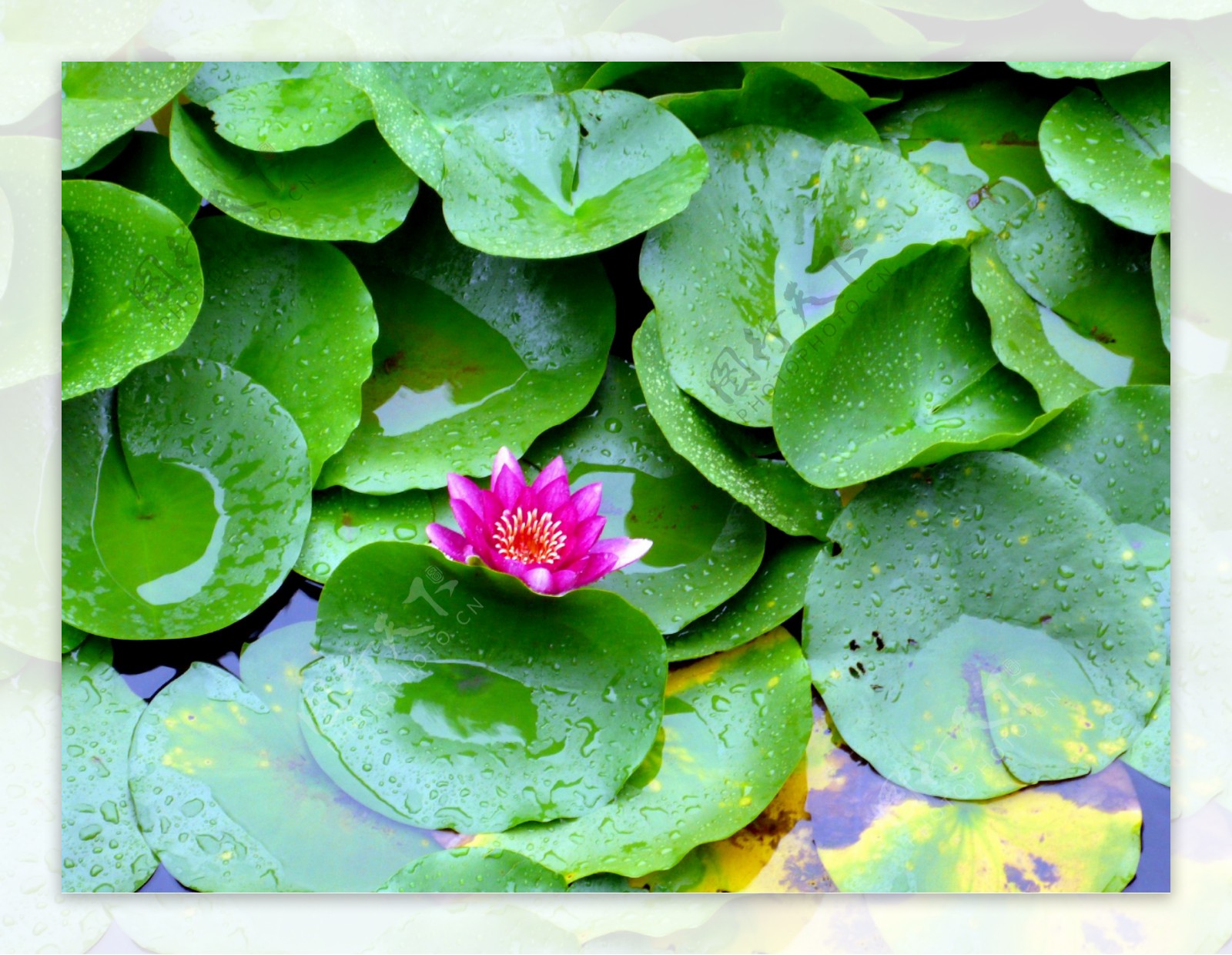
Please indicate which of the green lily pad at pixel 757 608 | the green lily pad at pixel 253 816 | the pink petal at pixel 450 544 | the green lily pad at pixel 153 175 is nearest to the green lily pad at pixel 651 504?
the green lily pad at pixel 757 608

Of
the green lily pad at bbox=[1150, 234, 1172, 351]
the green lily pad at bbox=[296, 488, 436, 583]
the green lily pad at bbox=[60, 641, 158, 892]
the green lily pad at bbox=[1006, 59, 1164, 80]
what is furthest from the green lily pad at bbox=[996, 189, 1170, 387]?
the green lily pad at bbox=[60, 641, 158, 892]

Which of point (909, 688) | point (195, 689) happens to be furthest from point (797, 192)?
point (195, 689)

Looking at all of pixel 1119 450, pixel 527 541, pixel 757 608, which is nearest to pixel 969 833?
pixel 757 608

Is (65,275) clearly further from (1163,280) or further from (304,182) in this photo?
(1163,280)

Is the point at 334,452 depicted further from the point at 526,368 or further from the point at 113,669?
A: the point at 113,669

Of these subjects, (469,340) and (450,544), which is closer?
(450,544)

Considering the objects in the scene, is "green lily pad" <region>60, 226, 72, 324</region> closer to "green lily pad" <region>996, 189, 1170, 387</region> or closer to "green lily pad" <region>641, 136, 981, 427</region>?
"green lily pad" <region>641, 136, 981, 427</region>
